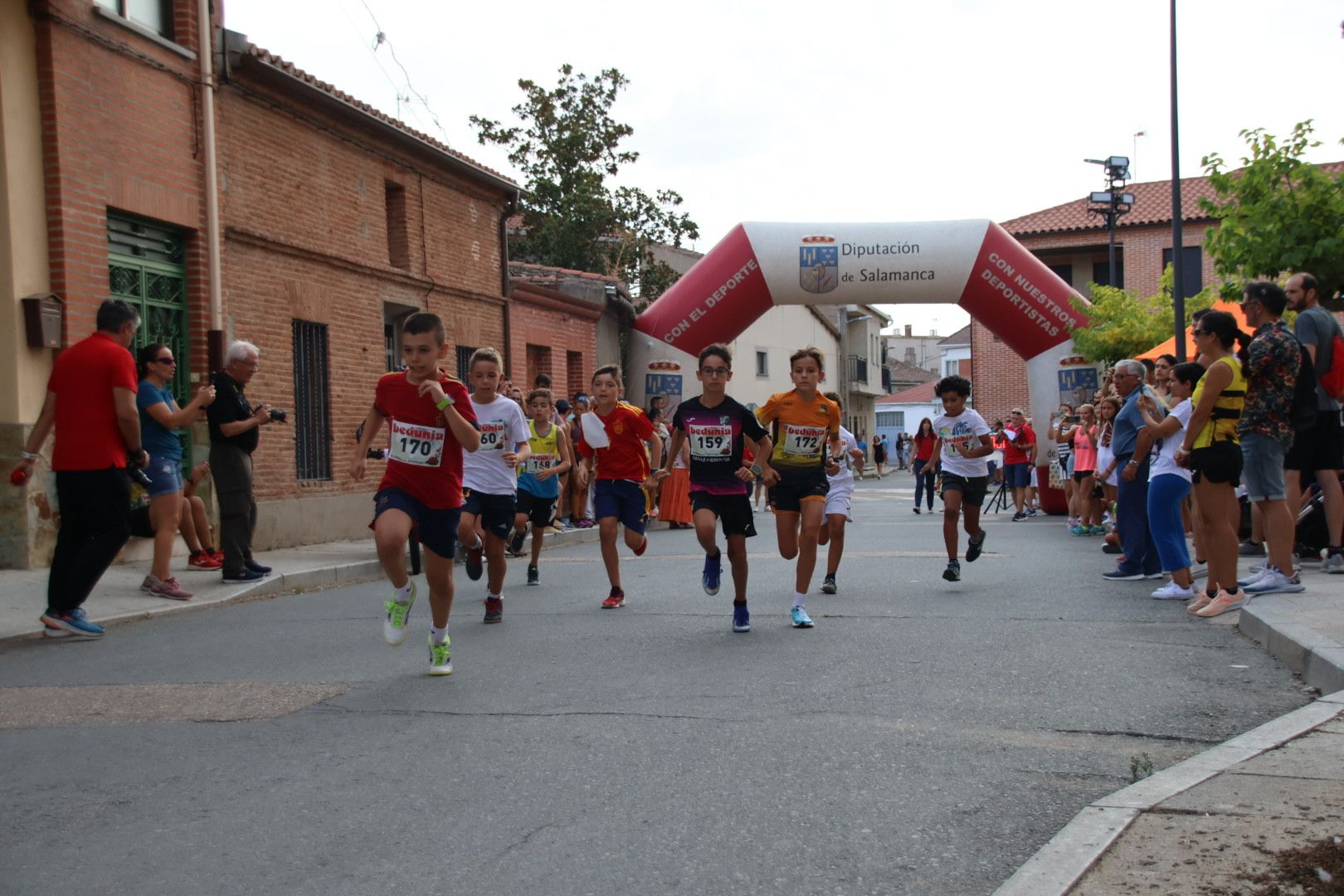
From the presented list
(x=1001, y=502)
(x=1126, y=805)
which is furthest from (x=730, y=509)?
(x=1001, y=502)

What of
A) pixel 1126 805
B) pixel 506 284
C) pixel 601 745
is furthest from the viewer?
pixel 506 284

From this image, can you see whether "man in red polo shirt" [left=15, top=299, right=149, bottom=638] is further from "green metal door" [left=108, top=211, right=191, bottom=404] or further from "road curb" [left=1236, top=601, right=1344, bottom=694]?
"road curb" [left=1236, top=601, right=1344, bottom=694]

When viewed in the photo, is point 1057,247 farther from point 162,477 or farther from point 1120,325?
point 162,477

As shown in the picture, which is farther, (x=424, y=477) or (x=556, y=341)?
(x=556, y=341)

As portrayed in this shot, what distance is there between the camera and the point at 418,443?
22.7 ft

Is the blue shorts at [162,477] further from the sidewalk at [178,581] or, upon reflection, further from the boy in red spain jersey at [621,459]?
the boy in red spain jersey at [621,459]

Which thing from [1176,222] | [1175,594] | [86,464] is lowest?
[1175,594]

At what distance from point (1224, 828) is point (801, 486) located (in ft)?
17.7

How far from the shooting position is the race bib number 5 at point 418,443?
22.7ft

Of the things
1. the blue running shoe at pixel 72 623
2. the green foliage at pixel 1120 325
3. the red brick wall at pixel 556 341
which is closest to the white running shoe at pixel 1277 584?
the blue running shoe at pixel 72 623

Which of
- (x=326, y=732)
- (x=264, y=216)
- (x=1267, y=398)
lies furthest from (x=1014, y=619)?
(x=264, y=216)

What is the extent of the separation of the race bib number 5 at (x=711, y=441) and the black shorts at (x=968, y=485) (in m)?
3.45

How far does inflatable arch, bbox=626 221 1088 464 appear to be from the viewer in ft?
73.7

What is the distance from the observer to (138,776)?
4.79 metres
